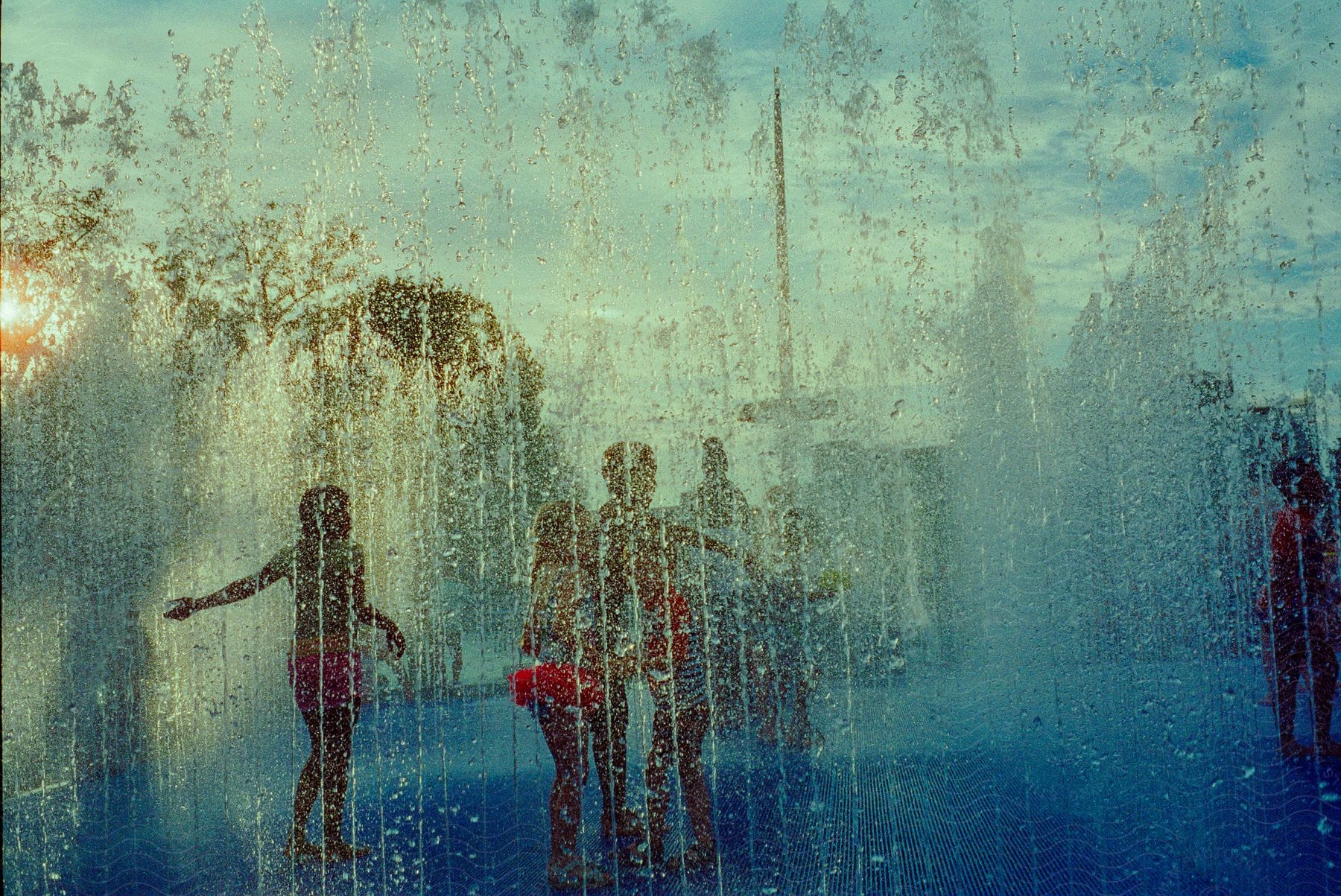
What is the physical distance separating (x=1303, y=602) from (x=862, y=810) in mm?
1976

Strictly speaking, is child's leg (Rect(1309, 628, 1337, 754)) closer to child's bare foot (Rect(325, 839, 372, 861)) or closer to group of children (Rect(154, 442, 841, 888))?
group of children (Rect(154, 442, 841, 888))

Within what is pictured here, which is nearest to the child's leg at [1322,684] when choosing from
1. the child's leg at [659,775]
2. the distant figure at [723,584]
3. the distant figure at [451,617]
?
the distant figure at [723,584]

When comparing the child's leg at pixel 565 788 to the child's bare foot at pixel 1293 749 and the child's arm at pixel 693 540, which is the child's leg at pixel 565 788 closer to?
the child's arm at pixel 693 540

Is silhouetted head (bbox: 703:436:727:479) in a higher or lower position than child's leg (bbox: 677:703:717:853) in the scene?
higher

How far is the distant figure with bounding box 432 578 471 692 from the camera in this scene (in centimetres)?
883

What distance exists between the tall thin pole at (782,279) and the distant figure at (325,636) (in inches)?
166

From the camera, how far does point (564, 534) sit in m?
3.48

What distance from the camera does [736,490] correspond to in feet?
16.1

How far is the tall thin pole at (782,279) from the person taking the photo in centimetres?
743

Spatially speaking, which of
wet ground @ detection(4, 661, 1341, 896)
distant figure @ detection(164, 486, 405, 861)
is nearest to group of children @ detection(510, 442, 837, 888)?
wet ground @ detection(4, 661, 1341, 896)

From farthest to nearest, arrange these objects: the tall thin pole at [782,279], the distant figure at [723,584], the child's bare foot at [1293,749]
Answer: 1. the tall thin pole at [782,279]
2. the distant figure at [723,584]
3. the child's bare foot at [1293,749]

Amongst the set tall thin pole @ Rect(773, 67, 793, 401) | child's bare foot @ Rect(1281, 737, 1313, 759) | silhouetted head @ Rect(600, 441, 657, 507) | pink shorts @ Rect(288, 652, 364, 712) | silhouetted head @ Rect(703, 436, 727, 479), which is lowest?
child's bare foot @ Rect(1281, 737, 1313, 759)

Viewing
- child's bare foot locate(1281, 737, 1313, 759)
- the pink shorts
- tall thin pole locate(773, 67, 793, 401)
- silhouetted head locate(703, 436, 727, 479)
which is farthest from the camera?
tall thin pole locate(773, 67, 793, 401)

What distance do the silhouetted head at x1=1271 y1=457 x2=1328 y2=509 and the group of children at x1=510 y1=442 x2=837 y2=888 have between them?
2398mm
